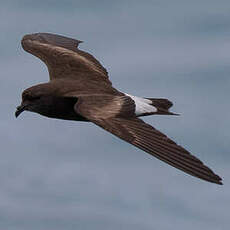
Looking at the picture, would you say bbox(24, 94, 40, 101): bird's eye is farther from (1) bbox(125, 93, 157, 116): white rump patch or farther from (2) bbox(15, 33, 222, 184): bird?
(1) bbox(125, 93, 157, 116): white rump patch

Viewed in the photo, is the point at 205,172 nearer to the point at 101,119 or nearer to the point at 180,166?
the point at 180,166

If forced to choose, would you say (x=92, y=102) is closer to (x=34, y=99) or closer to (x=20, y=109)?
(x=34, y=99)

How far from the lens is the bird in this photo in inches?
361

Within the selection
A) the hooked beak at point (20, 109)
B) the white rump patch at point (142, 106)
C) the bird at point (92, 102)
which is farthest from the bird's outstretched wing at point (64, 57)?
the hooked beak at point (20, 109)

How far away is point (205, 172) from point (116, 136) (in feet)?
5.89

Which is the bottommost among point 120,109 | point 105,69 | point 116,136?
point 116,136

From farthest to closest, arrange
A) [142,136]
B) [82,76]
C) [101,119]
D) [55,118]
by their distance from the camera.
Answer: [82,76] < [55,118] < [101,119] < [142,136]

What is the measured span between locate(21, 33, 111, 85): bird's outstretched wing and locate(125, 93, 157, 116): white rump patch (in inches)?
56.0

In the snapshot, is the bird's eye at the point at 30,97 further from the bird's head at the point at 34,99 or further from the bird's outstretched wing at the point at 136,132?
the bird's outstretched wing at the point at 136,132

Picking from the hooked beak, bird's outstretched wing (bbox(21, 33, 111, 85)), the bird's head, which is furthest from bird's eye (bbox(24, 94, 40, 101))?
bird's outstretched wing (bbox(21, 33, 111, 85))

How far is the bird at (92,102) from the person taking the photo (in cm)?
917

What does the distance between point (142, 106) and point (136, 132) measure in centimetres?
230

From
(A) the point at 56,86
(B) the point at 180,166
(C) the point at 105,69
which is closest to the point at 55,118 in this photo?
(A) the point at 56,86

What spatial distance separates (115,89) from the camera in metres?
13.4
